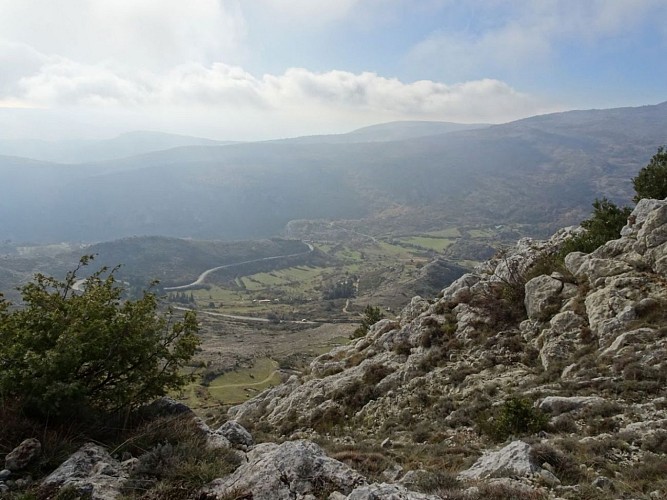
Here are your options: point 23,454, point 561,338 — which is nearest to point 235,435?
point 23,454

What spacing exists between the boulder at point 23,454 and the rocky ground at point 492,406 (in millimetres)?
106

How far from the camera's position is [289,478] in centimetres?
902

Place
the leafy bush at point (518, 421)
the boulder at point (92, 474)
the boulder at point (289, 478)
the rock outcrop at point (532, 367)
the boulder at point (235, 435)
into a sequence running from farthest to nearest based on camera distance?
the leafy bush at point (518, 421) < the rock outcrop at point (532, 367) < the boulder at point (235, 435) < the boulder at point (92, 474) < the boulder at point (289, 478)

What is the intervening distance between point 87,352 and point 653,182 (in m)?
42.4

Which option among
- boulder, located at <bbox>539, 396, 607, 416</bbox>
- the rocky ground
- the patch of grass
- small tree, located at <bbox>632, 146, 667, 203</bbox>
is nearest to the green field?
the rocky ground

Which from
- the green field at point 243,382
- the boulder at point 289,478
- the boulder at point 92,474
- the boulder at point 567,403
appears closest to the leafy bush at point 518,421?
the boulder at point 567,403

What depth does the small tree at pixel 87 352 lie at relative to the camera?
1088 cm

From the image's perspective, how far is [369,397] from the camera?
2553cm

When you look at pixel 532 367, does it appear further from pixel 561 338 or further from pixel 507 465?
pixel 507 465

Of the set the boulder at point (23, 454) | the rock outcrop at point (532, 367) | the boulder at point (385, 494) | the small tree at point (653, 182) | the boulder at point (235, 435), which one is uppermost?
the small tree at point (653, 182)

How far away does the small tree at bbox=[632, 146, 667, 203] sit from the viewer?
33.9 metres

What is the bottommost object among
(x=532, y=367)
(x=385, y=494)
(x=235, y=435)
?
(x=532, y=367)

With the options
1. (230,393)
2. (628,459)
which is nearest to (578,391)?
(628,459)

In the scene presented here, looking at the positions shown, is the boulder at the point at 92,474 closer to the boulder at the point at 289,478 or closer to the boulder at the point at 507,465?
the boulder at the point at 289,478
